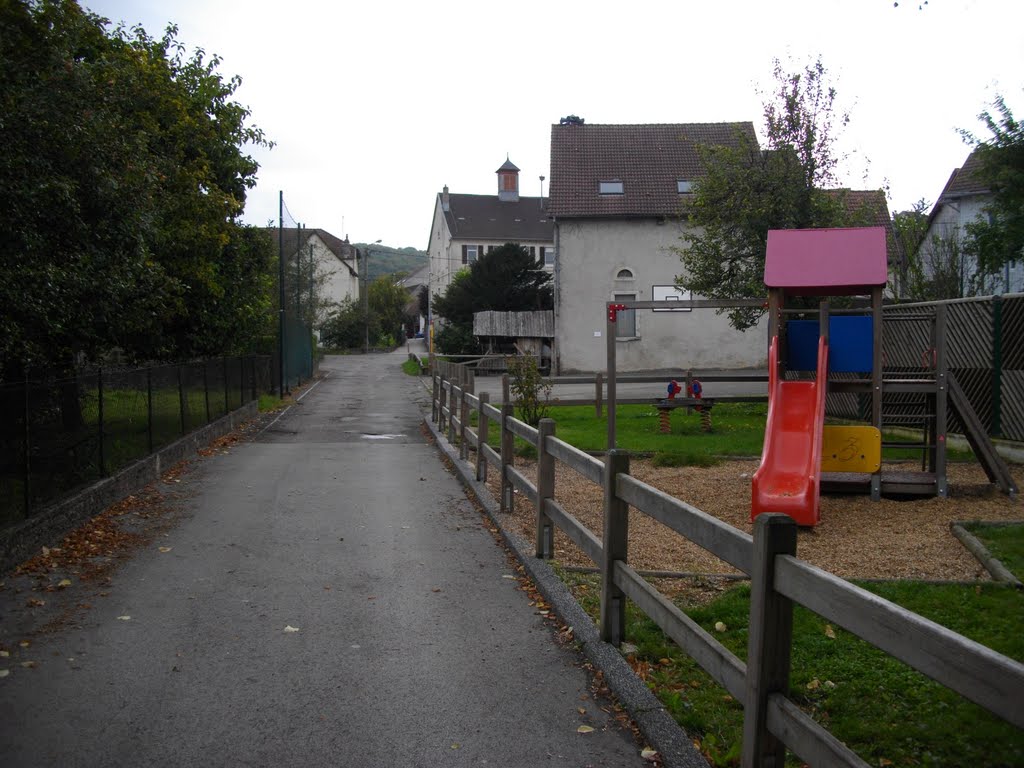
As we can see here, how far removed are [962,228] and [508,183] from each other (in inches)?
2248

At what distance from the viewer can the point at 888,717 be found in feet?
14.6

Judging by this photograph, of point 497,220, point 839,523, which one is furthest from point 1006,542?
point 497,220

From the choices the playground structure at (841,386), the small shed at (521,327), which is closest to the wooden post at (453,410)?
the playground structure at (841,386)

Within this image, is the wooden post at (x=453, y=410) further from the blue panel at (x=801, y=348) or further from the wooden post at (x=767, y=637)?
the wooden post at (x=767, y=637)

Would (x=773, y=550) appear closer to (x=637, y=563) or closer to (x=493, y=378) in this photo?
(x=637, y=563)

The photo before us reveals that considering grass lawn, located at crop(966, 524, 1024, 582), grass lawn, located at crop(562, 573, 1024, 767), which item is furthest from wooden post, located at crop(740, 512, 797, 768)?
grass lawn, located at crop(966, 524, 1024, 582)

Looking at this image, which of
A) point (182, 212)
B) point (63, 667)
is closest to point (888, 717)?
point (63, 667)

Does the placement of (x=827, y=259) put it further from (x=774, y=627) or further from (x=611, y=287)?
(x=611, y=287)

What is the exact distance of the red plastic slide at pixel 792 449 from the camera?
363 inches

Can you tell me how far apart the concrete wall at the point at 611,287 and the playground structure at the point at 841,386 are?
29.3 m

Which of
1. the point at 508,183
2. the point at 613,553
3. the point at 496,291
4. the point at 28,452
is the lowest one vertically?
the point at 613,553

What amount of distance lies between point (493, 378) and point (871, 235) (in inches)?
1125

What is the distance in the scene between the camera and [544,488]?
7.52m

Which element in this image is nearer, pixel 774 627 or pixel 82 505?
pixel 774 627
